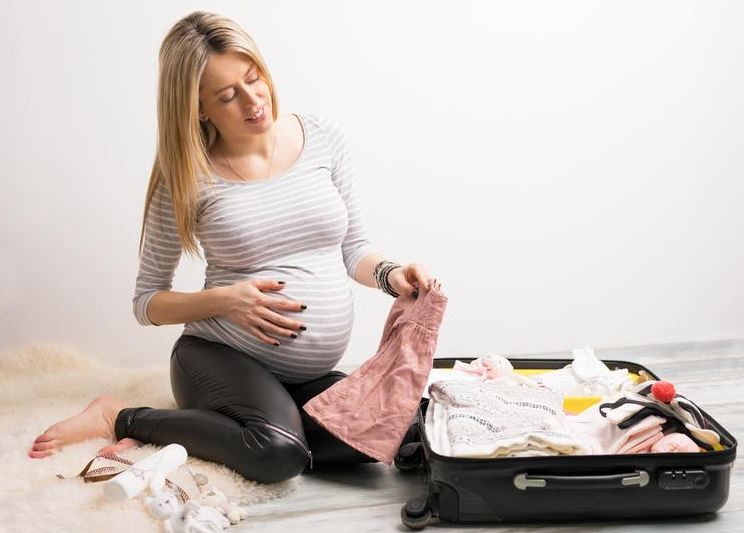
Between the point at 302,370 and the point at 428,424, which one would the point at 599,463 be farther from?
the point at 302,370

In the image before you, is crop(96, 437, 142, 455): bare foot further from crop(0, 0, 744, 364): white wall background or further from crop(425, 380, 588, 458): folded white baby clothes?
crop(0, 0, 744, 364): white wall background

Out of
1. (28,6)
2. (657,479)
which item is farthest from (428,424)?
(28,6)

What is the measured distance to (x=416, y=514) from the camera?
1674 millimetres

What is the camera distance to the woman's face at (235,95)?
1.95 meters

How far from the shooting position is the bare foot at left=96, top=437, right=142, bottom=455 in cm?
194

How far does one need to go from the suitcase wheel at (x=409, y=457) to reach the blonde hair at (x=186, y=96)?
0.67 metres

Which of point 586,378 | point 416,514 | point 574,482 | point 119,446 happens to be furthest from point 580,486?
point 119,446

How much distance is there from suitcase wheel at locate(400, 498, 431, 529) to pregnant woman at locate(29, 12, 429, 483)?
300 millimetres

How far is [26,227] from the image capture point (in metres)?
2.90

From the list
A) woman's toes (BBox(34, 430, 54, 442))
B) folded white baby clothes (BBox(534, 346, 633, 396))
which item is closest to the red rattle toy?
folded white baby clothes (BBox(534, 346, 633, 396))

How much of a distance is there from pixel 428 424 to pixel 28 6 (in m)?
1.87

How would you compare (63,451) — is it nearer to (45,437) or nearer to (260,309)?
(45,437)

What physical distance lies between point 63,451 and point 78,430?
64mm

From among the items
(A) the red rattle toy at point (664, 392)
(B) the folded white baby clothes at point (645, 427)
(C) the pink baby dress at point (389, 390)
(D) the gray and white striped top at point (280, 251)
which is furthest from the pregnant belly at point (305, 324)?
(A) the red rattle toy at point (664, 392)
